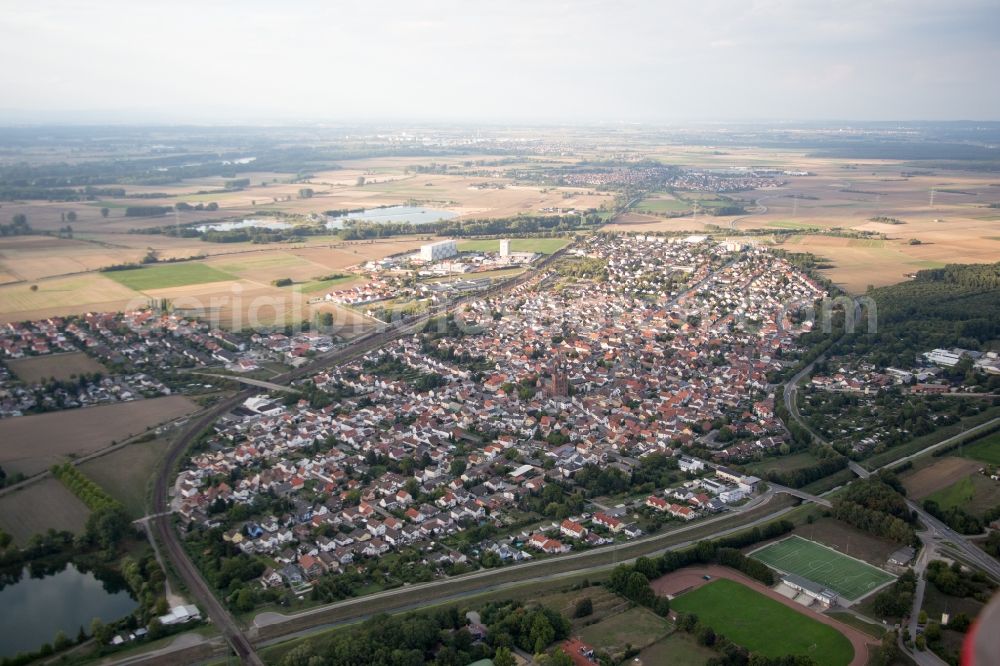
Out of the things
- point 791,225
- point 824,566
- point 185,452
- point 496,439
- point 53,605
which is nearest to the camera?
point 53,605

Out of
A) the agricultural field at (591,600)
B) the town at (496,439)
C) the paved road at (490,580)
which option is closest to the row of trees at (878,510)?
the paved road at (490,580)

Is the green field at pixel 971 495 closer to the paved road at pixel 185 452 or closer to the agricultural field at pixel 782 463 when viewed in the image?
the agricultural field at pixel 782 463

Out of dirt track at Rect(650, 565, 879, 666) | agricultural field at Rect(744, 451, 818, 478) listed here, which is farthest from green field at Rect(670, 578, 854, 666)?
agricultural field at Rect(744, 451, 818, 478)

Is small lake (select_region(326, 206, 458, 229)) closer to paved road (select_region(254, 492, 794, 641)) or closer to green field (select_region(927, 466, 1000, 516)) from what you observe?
paved road (select_region(254, 492, 794, 641))

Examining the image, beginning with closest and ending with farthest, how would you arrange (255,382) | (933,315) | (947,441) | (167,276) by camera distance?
(947,441)
(255,382)
(933,315)
(167,276)

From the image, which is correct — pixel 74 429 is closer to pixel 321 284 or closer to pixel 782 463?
pixel 321 284

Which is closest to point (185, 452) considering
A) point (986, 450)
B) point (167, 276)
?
point (986, 450)
